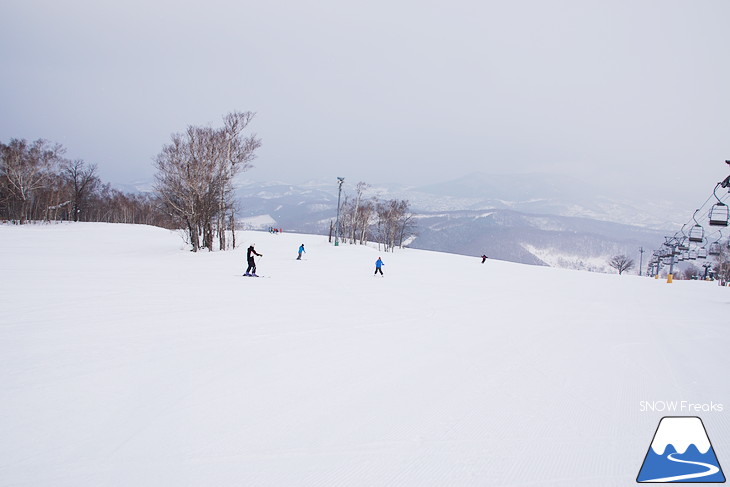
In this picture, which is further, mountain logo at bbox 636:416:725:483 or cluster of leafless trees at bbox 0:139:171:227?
cluster of leafless trees at bbox 0:139:171:227

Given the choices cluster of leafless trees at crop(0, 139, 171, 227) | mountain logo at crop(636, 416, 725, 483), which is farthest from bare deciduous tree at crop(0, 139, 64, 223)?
mountain logo at crop(636, 416, 725, 483)

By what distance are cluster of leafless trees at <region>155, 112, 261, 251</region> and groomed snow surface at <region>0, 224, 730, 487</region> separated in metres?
18.2

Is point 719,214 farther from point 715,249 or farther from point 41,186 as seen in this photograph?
point 41,186

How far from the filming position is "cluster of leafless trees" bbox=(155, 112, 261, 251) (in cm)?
2795

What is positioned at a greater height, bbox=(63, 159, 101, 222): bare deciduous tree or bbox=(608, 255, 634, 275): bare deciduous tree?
bbox=(63, 159, 101, 222): bare deciduous tree

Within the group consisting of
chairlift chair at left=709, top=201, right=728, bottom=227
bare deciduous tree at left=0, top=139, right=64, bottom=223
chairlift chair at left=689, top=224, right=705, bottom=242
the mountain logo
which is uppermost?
bare deciduous tree at left=0, top=139, right=64, bottom=223

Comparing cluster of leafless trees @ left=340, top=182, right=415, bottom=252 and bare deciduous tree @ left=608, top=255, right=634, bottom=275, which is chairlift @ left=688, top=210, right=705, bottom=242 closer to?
cluster of leafless trees @ left=340, top=182, right=415, bottom=252

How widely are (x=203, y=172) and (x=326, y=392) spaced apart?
27.2 meters

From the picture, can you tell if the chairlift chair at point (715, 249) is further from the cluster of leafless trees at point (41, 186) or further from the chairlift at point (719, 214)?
the cluster of leafless trees at point (41, 186)

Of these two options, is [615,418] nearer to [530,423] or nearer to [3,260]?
[530,423]

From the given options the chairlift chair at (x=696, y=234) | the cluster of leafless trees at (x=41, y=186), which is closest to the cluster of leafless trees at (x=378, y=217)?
the cluster of leafless trees at (x=41, y=186)

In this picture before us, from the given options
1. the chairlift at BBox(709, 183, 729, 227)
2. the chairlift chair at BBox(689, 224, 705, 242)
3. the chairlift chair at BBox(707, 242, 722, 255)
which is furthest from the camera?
the chairlift chair at BBox(707, 242, 722, 255)

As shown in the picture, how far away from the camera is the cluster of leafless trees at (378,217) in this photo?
60384 millimetres

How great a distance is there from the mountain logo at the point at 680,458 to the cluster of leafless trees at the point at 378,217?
179 feet
